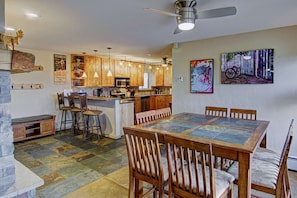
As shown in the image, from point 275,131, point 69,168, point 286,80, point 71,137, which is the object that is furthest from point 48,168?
point 286,80

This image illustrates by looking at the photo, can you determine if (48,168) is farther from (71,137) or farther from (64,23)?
(64,23)

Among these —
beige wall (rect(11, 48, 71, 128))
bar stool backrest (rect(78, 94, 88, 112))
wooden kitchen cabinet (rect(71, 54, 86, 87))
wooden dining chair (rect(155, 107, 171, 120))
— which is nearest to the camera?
wooden dining chair (rect(155, 107, 171, 120))

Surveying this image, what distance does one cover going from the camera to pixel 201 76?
157 inches

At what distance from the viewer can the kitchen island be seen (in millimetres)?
4594

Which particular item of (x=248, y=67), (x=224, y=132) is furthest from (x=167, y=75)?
(x=224, y=132)

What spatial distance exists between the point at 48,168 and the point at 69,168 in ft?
1.13

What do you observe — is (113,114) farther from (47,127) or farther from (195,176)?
(195,176)

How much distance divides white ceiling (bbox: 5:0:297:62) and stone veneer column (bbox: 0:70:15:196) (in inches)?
51.4

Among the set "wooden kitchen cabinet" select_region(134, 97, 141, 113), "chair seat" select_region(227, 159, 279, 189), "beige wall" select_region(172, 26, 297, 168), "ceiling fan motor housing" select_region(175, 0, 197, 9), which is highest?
"ceiling fan motor housing" select_region(175, 0, 197, 9)

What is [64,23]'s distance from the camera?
2.91 m

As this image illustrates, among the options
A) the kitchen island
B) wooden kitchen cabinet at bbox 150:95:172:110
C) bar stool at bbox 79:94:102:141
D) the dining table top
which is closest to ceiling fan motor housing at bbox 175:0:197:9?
the dining table top

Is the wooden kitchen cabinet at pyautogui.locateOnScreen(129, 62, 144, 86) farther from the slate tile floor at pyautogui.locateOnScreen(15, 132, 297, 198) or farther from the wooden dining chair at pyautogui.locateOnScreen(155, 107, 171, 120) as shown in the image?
the wooden dining chair at pyautogui.locateOnScreen(155, 107, 171, 120)

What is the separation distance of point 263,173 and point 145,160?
3.59ft

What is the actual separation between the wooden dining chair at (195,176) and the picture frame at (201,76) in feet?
8.24
